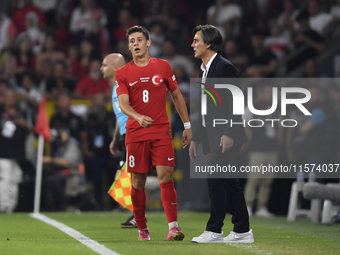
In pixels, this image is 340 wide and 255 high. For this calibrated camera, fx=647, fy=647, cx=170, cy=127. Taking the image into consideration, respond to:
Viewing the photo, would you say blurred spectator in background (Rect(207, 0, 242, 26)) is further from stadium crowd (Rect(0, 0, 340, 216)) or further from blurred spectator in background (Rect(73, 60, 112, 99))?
blurred spectator in background (Rect(73, 60, 112, 99))

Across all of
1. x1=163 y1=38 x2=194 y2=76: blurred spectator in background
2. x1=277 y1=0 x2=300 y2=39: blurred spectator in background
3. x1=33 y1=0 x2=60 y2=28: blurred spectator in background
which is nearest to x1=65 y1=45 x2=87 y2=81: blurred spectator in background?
x1=33 y1=0 x2=60 y2=28: blurred spectator in background

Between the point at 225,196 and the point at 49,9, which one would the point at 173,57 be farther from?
the point at 225,196

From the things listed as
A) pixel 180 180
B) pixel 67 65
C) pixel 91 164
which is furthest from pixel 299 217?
pixel 67 65

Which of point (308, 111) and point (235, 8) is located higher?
point (235, 8)

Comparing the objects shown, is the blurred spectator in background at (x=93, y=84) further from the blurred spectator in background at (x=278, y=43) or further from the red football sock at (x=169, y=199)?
the red football sock at (x=169, y=199)

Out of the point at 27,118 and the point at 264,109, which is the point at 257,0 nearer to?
the point at 264,109

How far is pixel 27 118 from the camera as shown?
41.6 feet

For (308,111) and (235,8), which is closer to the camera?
(308,111)

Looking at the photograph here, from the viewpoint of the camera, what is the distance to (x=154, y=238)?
6.70 metres

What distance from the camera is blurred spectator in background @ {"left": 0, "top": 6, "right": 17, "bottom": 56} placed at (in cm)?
1531

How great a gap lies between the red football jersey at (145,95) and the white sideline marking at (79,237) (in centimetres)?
104

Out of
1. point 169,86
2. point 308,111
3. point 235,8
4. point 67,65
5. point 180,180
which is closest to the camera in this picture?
point 169,86

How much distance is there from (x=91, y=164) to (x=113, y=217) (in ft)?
6.98

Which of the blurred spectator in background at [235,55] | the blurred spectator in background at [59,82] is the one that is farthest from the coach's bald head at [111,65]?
the blurred spectator in background at [235,55]
